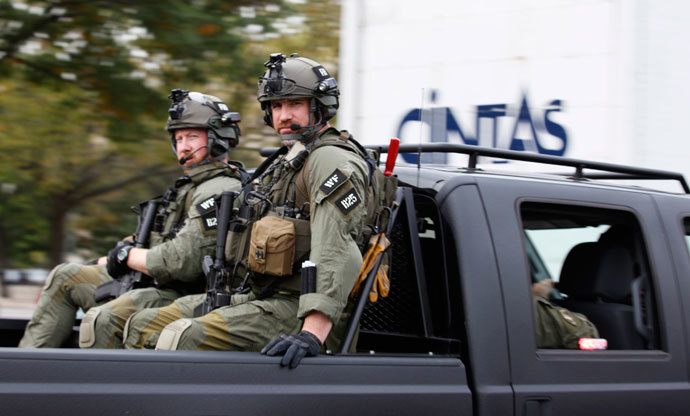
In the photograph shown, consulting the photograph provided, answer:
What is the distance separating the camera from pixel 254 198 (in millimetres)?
2887

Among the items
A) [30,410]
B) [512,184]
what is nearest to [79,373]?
[30,410]

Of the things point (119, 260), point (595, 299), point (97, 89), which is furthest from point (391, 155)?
point (97, 89)

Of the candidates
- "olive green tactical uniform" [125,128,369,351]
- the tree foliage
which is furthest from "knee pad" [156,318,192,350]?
the tree foliage

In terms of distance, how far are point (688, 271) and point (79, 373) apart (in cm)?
207

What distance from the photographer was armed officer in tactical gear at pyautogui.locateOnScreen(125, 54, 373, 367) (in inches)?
96.8

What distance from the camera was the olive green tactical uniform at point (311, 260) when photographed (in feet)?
8.08

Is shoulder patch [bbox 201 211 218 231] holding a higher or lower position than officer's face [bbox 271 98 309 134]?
lower

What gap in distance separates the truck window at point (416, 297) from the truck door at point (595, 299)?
196 mm

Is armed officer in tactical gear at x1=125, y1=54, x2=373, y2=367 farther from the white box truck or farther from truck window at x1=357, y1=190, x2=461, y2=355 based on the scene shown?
the white box truck

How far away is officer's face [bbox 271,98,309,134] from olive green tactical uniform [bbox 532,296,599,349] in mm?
1068

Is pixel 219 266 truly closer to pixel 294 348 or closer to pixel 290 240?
pixel 290 240

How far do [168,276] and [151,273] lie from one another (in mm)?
72

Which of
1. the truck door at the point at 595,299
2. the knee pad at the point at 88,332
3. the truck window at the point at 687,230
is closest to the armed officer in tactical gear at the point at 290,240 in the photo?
the knee pad at the point at 88,332

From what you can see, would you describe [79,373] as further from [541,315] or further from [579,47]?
[579,47]
